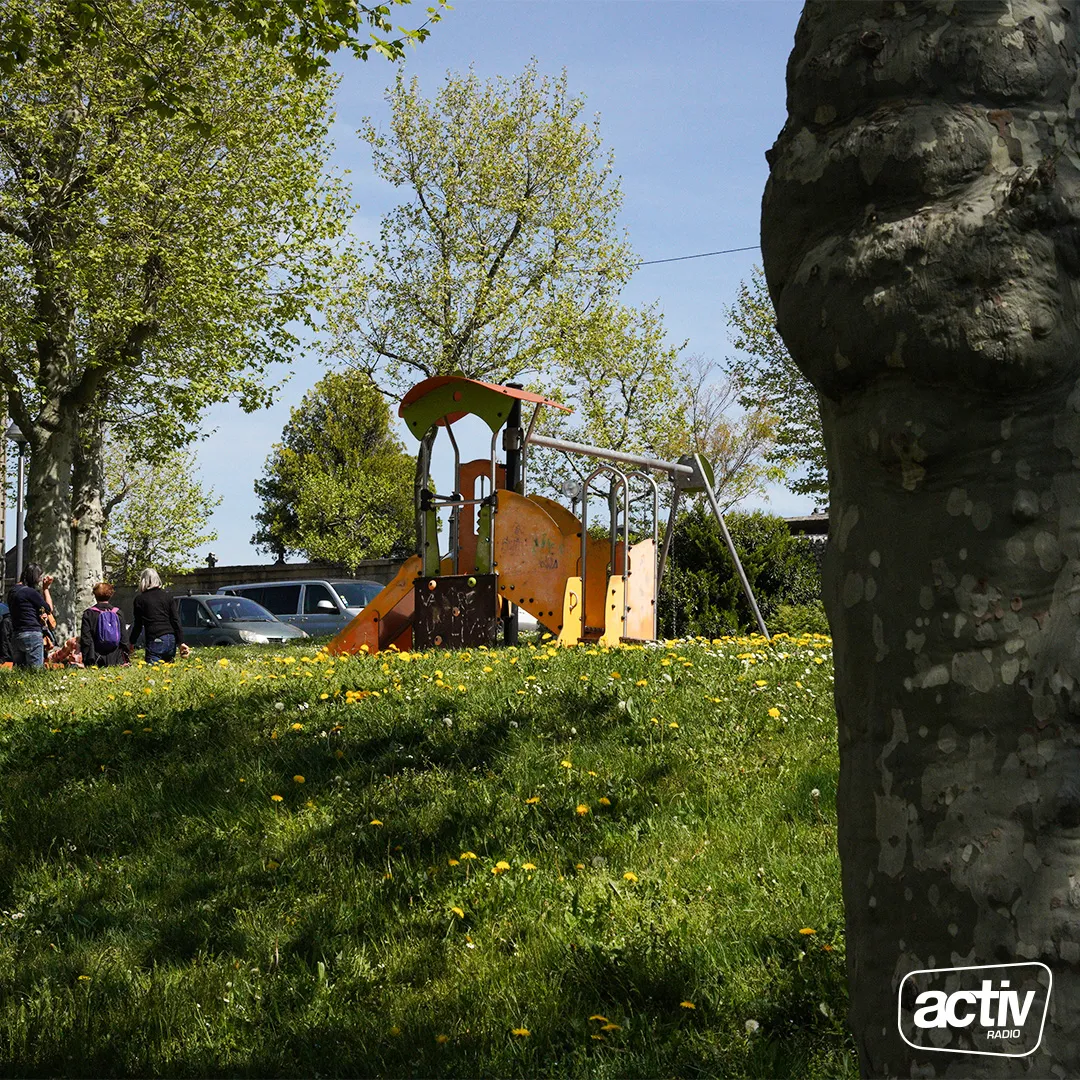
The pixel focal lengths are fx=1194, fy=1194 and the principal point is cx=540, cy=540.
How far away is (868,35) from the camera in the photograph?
2068 mm

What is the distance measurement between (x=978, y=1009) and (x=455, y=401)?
12212 millimetres

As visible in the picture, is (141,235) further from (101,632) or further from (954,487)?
(954,487)

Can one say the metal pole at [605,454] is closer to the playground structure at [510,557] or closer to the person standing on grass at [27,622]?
the playground structure at [510,557]

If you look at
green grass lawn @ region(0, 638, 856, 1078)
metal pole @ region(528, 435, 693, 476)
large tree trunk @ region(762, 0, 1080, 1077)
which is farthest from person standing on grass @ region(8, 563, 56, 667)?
large tree trunk @ region(762, 0, 1080, 1077)

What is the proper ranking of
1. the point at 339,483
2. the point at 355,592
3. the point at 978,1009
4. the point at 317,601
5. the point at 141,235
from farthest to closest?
the point at 339,483 → the point at 355,592 → the point at 317,601 → the point at 141,235 → the point at 978,1009

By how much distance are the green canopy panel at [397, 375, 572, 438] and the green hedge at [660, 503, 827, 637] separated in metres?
2.82

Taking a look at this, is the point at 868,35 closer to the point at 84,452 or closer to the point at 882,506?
the point at 882,506

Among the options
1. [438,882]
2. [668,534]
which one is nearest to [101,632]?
[668,534]

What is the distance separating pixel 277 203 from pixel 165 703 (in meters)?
15.8

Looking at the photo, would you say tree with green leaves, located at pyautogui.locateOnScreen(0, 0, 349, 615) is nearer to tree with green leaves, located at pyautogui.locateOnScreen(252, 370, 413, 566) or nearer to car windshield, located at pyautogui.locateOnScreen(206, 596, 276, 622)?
car windshield, located at pyautogui.locateOnScreen(206, 596, 276, 622)

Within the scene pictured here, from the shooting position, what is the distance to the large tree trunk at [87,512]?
2475 centimetres

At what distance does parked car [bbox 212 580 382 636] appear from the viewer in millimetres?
26172

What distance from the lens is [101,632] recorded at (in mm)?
16953

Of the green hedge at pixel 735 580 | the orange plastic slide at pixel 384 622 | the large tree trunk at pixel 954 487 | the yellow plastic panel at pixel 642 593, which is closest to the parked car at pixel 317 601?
the orange plastic slide at pixel 384 622
